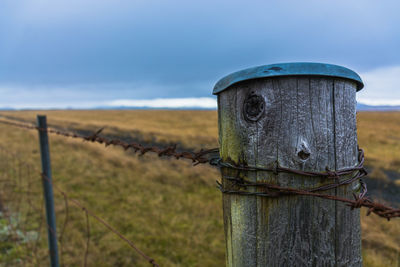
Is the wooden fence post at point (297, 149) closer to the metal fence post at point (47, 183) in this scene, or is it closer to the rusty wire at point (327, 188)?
the rusty wire at point (327, 188)

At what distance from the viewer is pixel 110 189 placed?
332 inches

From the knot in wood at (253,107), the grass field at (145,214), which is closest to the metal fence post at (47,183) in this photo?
the grass field at (145,214)

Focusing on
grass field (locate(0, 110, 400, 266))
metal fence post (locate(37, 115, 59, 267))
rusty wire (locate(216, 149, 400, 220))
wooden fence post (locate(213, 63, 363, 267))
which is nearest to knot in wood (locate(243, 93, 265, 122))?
wooden fence post (locate(213, 63, 363, 267))

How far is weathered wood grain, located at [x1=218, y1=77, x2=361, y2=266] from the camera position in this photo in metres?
0.83

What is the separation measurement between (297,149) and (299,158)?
0.03 m

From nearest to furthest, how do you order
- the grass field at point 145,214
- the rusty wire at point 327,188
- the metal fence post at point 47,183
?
1. the rusty wire at point 327,188
2. the metal fence post at point 47,183
3. the grass field at point 145,214

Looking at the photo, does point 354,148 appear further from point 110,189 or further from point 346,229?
point 110,189

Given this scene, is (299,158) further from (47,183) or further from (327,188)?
(47,183)

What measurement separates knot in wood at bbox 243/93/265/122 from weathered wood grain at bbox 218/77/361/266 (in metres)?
0.01

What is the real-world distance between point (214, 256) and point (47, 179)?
11.5 feet

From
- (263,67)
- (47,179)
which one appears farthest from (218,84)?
(47,179)

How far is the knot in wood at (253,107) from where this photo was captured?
0.85 m

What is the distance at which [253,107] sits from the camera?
2.84ft

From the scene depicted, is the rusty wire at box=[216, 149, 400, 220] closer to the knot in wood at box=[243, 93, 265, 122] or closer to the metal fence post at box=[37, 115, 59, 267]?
the knot in wood at box=[243, 93, 265, 122]
